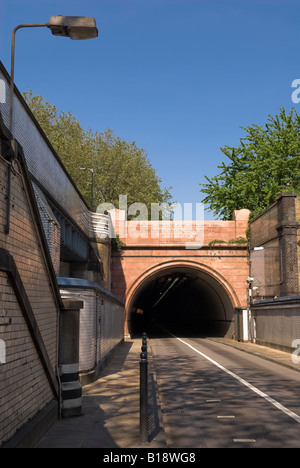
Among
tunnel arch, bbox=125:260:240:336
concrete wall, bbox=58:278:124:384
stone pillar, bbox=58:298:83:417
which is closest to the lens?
stone pillar, bbox=58:298:83:417

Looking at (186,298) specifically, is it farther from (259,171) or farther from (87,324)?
(87,324)

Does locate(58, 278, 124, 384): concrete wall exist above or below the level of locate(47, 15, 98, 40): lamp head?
below

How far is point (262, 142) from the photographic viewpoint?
44812 millimetres

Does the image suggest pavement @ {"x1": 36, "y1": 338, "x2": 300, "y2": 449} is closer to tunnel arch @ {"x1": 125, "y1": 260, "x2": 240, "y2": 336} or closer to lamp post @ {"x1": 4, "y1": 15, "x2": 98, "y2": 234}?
lamp post @ {"x1": 4, "y1": 15, "x2": 98, "y2": 234}

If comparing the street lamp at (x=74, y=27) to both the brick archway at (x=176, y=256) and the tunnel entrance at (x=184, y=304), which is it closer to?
the brick archway at (x=176, y=256)

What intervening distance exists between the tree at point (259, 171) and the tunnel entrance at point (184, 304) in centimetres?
700

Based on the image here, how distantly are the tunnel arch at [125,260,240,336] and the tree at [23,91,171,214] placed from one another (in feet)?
34.5

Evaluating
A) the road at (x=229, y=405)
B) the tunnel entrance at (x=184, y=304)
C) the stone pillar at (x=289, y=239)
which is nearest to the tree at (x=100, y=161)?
the tunnel entrance at (x=184, y=304)

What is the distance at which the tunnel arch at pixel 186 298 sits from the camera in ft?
122

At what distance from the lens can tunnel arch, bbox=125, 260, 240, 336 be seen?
37.3m

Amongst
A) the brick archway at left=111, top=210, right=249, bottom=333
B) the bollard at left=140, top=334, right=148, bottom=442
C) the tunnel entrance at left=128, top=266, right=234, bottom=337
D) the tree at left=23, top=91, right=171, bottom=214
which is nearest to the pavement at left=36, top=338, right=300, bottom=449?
the bollard at left=140, top=334, right=148, bottom=442

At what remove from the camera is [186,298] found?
63531 mm
